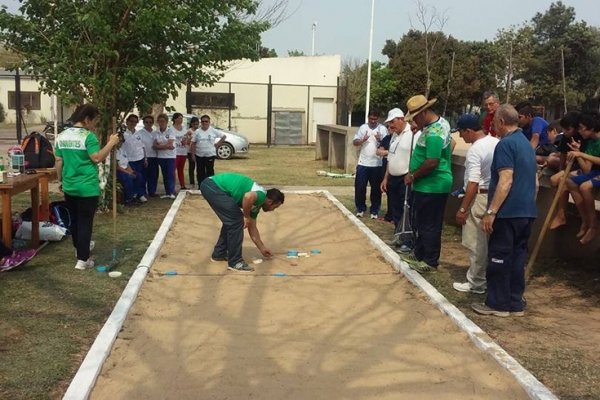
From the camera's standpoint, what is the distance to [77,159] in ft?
22.0

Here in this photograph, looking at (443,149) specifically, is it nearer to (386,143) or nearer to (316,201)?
(386,143)

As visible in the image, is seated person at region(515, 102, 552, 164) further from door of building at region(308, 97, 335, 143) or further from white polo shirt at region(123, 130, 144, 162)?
door of building at region(308, 97, 335, 143)

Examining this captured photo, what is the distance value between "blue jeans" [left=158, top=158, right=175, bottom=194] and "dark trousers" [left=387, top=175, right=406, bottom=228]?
484 cm

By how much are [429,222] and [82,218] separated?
3.84 meters

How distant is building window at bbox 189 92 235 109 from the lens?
30.1 metres

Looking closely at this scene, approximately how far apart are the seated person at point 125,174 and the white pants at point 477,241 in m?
6.63

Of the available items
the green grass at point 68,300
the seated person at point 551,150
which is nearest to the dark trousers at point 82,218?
the green grass at point 68,300

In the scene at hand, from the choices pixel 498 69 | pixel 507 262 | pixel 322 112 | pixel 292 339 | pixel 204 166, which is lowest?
pixel 292 339

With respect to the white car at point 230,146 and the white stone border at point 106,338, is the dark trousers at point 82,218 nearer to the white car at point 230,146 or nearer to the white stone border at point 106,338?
the white stone border at point 106,338

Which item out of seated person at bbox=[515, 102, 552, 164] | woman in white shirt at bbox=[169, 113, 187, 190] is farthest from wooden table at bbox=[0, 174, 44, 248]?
seated person at bbox=[515, 102, 552, 164]

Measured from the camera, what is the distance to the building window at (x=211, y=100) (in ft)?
98.7

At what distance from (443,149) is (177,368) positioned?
3964 millimetres

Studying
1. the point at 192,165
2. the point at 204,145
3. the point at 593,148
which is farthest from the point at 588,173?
the point at 192,165

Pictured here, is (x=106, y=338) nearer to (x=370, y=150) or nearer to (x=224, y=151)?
(x=370, y=150)
